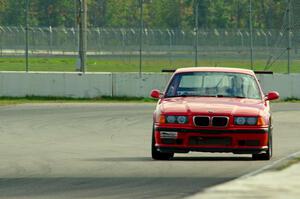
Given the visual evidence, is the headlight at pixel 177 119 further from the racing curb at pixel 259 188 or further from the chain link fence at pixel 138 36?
the chain link fence at pixel 138 36

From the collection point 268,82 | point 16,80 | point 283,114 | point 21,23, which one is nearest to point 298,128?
point 283,114

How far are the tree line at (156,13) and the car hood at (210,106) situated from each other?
99.4 ft

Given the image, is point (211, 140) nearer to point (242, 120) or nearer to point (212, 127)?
point (212, 127)

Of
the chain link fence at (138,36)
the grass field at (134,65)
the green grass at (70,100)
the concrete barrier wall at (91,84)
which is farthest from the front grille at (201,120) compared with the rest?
the grass field at (134,65)

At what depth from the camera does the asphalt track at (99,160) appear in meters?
13.2

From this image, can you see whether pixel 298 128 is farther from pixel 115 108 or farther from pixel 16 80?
pixel 16 80

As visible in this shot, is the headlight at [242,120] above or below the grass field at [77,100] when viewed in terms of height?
above

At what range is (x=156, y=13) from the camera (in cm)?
5384

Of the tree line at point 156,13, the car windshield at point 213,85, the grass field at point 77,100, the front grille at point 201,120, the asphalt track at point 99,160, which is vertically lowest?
the grass field at point 77,100

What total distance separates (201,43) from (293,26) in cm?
1224

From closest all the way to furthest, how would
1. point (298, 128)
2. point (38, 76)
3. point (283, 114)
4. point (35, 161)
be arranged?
point (35, 161)
point (298, 128)
point (283, 114)
point (38, 76)

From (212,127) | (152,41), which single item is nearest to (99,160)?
(212,127)

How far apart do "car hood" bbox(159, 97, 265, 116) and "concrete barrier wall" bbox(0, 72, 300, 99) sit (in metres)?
19.9

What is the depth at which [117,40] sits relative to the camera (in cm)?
5441
